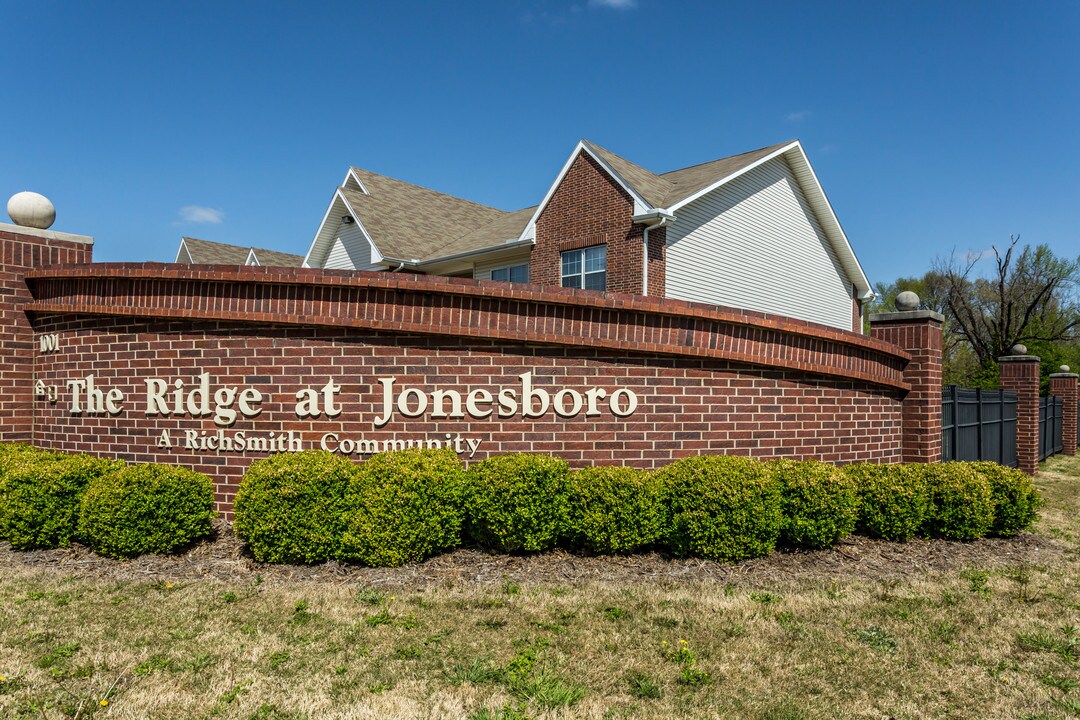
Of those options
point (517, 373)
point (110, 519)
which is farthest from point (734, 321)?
point (110, 519)

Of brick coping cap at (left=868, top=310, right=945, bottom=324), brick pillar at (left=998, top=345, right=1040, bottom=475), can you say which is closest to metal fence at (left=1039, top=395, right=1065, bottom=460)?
brick pillar at (left=998, top=345, right=1040, bottom=475)

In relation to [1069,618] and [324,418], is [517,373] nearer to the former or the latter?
[324,418]

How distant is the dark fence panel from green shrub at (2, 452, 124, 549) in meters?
10.5

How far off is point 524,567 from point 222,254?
30799 millimetres

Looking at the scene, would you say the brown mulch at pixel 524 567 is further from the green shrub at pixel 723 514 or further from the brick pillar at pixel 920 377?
the brick pillar at pixel 920 377

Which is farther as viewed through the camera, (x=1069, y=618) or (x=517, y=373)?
(x=517, y=373)

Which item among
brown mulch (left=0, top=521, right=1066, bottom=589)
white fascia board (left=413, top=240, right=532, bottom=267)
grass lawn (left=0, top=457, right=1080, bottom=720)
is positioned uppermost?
white fascia board (left=413, top=240, right=532, bottom=267)

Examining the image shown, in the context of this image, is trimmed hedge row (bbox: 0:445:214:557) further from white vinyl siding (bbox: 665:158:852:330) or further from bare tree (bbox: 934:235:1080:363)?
bare tree (bbox: 934:235:1080:363)

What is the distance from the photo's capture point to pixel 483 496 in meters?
5.43

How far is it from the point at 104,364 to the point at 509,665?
18.7 ft

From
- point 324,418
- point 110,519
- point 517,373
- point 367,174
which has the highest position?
point 367,174

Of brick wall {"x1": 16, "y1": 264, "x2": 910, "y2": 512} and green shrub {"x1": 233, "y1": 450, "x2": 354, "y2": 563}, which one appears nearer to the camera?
green shrub {"x1": 233, "y1": 450, "x2": 354, "y2": 563}

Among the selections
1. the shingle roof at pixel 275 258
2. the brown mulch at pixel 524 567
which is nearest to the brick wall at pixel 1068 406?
the brown mulch at pixel 524 567

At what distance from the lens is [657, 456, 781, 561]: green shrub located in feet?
17.9
